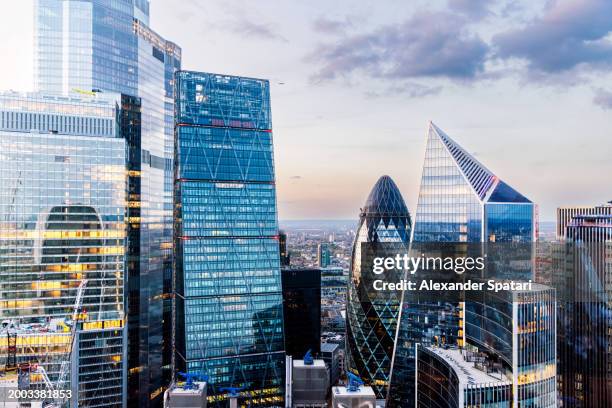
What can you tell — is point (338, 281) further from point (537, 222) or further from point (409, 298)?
point (537, 222)

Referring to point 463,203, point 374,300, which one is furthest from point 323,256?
point 463,203

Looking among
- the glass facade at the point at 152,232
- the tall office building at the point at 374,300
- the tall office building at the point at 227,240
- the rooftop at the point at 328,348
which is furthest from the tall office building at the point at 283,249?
the glass facade at the point at 152,232

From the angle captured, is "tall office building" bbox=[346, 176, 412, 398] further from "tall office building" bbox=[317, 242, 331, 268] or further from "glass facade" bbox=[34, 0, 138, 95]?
"tall office building" bbox=[317, 242, 331, 268]

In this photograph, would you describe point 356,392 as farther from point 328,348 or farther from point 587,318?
point 328,348

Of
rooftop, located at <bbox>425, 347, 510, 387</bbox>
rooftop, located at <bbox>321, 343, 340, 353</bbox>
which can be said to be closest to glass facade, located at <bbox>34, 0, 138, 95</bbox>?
rooftop, located at <bbox>425, 347, 510, 387</bbox>

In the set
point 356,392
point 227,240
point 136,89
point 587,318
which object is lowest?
point 356,392

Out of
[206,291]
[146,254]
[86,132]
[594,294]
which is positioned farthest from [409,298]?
[86,132]
